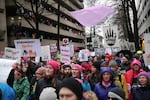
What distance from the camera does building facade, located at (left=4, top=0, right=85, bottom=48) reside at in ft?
108

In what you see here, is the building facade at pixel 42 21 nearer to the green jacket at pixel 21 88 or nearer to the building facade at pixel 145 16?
the building facade at pixel 145 16

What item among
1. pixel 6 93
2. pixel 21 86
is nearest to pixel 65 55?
pixel 21 86

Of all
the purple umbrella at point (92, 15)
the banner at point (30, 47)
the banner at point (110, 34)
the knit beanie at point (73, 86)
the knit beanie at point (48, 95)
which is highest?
the purple umbrella at point (92, 15)

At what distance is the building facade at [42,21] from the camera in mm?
32953

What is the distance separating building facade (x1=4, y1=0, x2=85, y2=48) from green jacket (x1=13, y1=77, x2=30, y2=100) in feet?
64.6

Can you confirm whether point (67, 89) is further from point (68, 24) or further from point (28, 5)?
point (68, 24)

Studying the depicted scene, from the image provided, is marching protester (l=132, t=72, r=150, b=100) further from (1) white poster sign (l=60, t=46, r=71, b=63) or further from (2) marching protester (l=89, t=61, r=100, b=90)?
(1) white poster sign (l=60, t=46, r=71, b=63)

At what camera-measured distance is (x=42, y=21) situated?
53438 millimetres

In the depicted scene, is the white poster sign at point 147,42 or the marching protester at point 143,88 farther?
the white poster sign at point 147,42

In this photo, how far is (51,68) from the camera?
6629mm

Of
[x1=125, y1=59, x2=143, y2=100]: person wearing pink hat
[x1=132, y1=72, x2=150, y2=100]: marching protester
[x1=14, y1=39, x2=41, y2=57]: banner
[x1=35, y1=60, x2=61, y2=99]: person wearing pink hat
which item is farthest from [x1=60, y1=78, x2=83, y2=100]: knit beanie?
[x1=14, y1=39, x2=41, y2=57]: banner

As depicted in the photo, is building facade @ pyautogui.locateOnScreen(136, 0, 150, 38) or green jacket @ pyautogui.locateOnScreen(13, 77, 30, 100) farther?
building facade @ pyautogui.locateOnScreen(136, 0, 150, 38)

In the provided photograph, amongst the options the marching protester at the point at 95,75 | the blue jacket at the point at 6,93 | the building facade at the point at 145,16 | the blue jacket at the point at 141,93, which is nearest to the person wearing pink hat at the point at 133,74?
the marching protester at the point at 95,75

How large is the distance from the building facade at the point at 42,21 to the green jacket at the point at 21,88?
64.6 ft
